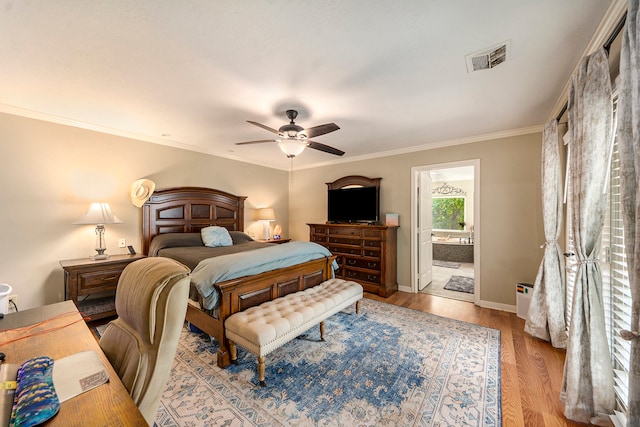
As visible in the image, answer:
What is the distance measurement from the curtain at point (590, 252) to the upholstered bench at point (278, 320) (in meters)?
1.86

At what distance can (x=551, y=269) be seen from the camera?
261 cm

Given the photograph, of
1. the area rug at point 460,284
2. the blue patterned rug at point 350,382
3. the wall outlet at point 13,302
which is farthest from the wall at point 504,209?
the wall outlet at point 13,302

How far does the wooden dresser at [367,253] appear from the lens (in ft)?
13.5

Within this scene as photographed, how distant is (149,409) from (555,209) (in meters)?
3.70

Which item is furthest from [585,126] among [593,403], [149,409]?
[149,409]

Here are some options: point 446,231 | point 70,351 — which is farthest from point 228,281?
point 446,231

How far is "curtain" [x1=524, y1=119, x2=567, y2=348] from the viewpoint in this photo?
8.27ft

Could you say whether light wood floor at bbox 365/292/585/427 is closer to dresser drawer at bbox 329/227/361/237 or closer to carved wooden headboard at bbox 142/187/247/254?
dresser drawer at bbox 329/227/361/237

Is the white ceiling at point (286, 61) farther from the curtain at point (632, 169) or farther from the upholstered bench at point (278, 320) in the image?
the upholstered bench at point (278, 320)

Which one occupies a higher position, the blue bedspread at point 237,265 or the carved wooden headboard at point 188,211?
the carved wooden headboard at point 188,211

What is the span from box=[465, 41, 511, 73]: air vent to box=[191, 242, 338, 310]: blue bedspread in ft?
8.10

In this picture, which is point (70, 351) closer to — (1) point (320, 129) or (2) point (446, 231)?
(1) point (320, 129)

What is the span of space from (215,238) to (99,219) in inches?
53.9

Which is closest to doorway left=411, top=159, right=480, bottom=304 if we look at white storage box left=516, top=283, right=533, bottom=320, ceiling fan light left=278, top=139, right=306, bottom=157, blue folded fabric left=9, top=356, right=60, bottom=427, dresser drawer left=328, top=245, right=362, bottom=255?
white storage box left=516, top=283, right=533, bottom=320
